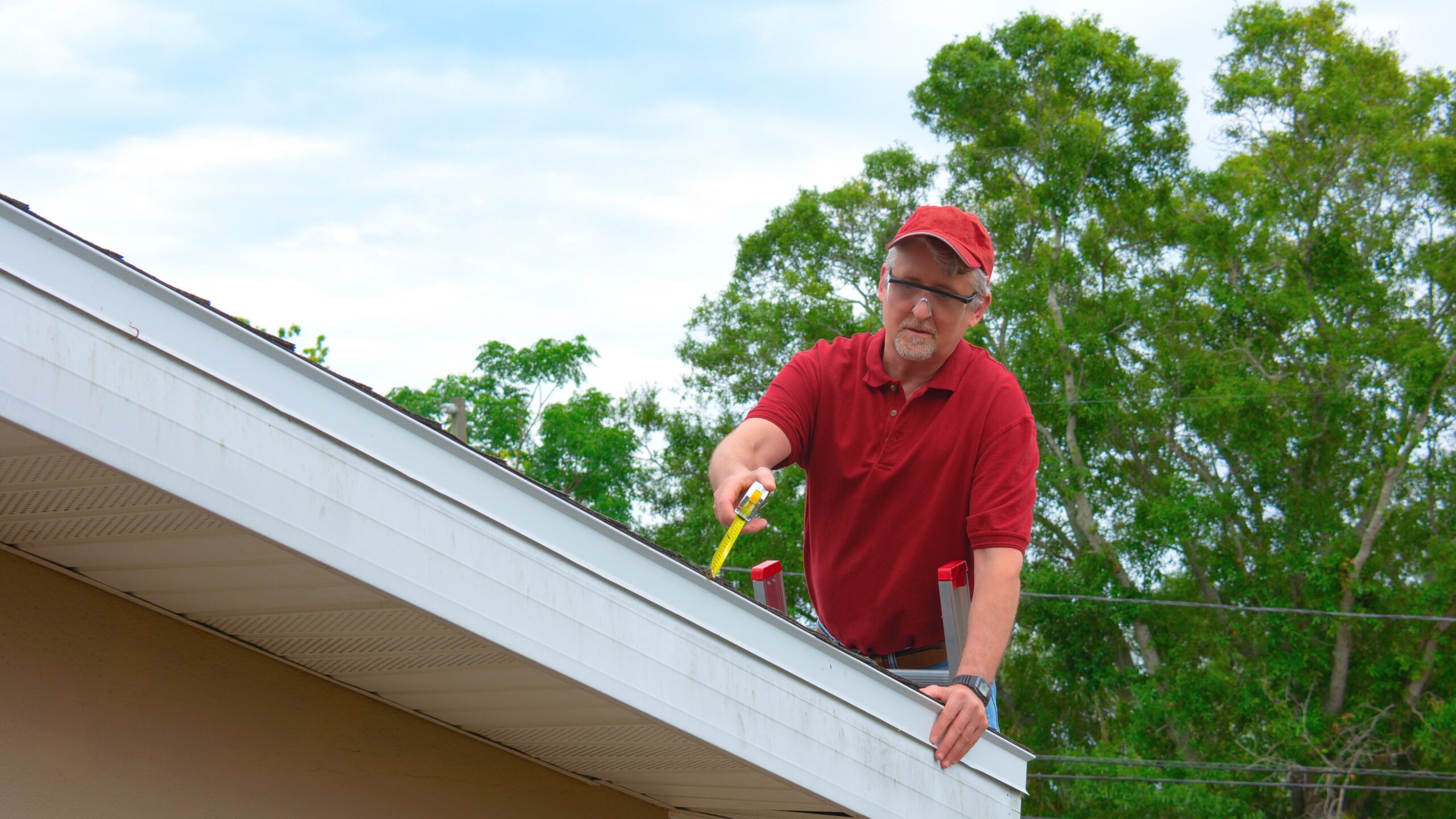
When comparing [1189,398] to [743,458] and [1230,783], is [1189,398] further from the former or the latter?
[743,458]

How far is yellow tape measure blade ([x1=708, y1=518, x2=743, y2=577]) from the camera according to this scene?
241 centimetres

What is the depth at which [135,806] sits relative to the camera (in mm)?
2234

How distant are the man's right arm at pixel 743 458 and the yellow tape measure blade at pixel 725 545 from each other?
67 millimetres

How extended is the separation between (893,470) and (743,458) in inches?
12.7

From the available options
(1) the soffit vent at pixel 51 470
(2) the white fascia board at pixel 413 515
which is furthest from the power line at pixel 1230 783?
(1) the soffit vent at pixel 51 470

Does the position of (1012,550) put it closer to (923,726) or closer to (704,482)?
(923,726)

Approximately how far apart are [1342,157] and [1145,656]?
8277 mm

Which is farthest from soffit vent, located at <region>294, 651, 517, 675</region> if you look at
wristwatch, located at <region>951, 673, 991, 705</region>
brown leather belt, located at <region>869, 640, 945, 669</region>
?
brown leather belt, located at <region>869, 640, 945, 669</region>

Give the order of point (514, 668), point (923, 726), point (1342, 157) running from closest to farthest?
point (514, 668) → point (923, 726) → point (1342, 157)

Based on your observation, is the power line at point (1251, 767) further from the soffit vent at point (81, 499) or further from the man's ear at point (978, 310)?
the soffit vent at point (81, 499)

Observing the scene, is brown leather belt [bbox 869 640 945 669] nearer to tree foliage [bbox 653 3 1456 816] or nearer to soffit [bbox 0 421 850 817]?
soffit [bbox 0 421 850 817]

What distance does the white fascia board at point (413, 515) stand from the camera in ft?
5.11

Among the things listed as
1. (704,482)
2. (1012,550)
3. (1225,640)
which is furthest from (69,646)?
(704,482)

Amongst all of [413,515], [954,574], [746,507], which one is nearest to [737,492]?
[746,507]
